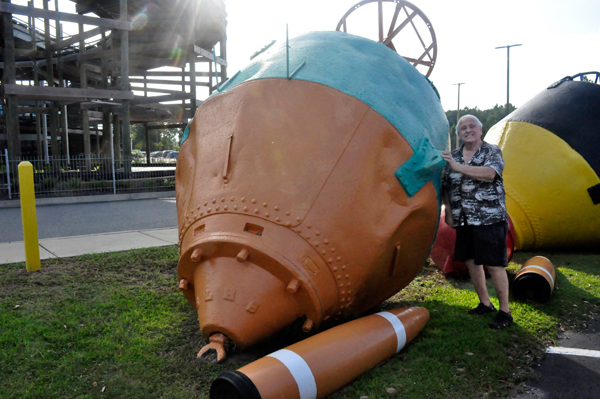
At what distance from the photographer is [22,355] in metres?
3.10

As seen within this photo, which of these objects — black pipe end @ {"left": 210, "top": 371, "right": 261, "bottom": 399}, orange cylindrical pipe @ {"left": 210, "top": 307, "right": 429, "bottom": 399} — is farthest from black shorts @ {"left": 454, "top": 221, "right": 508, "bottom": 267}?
black pipe end @ {"left": 210, "top": 371, "right": 261, "bottom": 399}

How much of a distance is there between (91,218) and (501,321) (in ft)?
29.6

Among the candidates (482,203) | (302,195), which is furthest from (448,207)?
(302,195)

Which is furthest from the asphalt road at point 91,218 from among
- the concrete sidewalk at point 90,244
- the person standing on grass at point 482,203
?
the person standing on grass at point 482,203

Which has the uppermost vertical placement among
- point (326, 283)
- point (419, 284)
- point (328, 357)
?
point (326, 283)

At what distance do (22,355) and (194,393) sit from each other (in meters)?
1.45

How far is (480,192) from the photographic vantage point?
364cm

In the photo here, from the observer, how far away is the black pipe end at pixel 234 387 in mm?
2125

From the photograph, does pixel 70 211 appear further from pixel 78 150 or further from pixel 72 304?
pixel 78 150

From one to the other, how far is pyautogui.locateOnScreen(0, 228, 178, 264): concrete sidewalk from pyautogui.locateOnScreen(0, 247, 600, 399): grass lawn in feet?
3.03

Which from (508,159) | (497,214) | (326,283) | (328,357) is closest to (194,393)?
(328,357)

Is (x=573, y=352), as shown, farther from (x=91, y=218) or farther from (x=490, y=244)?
(x=91, y=218)

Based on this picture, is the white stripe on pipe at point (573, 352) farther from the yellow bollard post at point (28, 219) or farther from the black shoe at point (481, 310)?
the yellow bollard post at point (28, 219)

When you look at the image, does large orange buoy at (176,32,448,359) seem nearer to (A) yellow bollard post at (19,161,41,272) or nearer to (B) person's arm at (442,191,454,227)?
(B) person's arm at (442,191,454,227)
